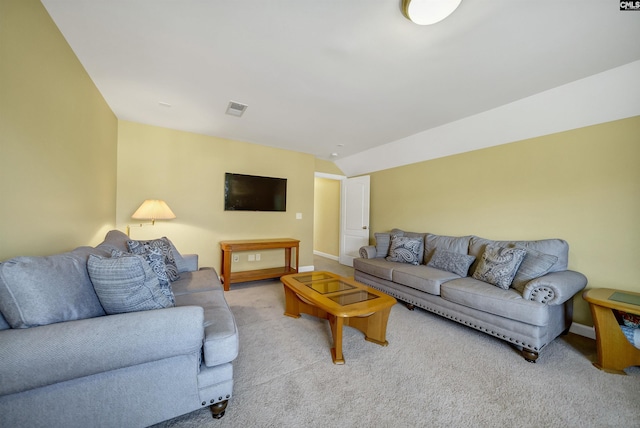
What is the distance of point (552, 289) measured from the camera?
187 centimetres

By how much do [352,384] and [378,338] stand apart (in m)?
0.58

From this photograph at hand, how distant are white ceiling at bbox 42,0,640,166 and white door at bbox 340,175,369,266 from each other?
83.2 inches

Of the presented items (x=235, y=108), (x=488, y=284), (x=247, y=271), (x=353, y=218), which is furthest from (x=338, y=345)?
(x=353, y=218)

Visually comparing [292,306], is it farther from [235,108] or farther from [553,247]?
[553,247]

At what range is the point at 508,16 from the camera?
1.47 metres

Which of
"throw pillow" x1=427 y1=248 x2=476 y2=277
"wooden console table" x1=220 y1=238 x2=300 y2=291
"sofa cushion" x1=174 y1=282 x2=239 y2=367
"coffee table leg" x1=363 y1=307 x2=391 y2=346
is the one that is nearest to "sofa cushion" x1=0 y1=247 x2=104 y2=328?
"sofa cushion" x1=174 y1=282 x2=239 y2=367

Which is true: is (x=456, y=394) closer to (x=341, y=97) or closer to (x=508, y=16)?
(x=508, y=16)

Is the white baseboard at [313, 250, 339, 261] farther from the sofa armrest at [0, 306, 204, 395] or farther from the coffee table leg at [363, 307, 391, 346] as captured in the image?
the sofa armrest at [0, 306, 204, 395]

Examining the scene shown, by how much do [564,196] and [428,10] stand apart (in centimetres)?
240

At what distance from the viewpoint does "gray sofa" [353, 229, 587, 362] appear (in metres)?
1.89

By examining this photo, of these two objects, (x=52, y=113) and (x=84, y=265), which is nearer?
(x=84, y=265)

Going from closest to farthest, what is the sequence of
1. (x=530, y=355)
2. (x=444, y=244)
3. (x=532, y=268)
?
(x=530, y=355)
(x=532, y=268)
(x=444, y=244)

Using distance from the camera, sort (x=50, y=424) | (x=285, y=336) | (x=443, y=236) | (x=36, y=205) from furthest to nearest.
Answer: (x=443, y=236)
(x=285, y=336)
(x=36, y=205)
(x=50, y=424)

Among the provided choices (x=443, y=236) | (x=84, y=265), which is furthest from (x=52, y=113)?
(x=443, y=236)
